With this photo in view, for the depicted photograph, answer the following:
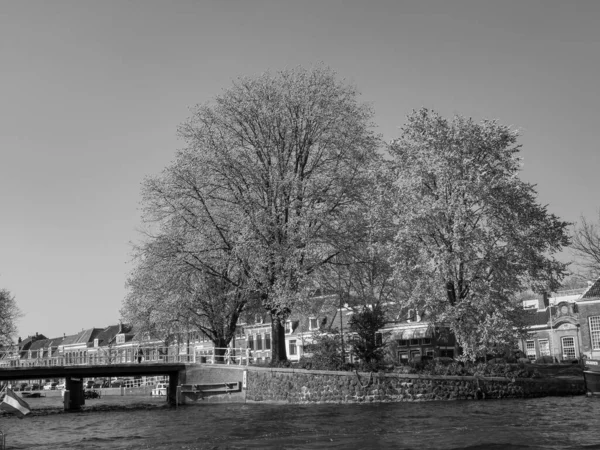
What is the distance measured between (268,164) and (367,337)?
13377 mm

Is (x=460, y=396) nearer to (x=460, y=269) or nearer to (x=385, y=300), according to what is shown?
(x=460, y=269)

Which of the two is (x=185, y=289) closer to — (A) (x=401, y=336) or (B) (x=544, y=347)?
(A) (x=401, y=336)

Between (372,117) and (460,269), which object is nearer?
(460,269)

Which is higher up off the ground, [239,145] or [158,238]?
[239,145]

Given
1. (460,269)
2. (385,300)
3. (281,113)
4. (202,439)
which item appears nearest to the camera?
(202,439)

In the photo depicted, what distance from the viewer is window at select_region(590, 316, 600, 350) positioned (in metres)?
56.0

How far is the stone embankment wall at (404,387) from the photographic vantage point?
37656 mm

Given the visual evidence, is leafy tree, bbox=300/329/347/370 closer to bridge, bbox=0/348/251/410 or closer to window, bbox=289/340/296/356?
bridge, bbox=0/348/251/410

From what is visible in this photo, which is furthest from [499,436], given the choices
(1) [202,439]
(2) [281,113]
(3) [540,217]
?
(2) [281,113]

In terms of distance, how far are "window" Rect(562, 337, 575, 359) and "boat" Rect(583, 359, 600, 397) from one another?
37.4 meters

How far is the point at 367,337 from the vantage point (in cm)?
4062

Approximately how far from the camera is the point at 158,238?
150 ft

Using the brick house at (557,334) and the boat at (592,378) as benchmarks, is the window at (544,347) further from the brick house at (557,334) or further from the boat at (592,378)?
the boat at (592,378)

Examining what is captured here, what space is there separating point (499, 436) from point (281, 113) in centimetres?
2744
